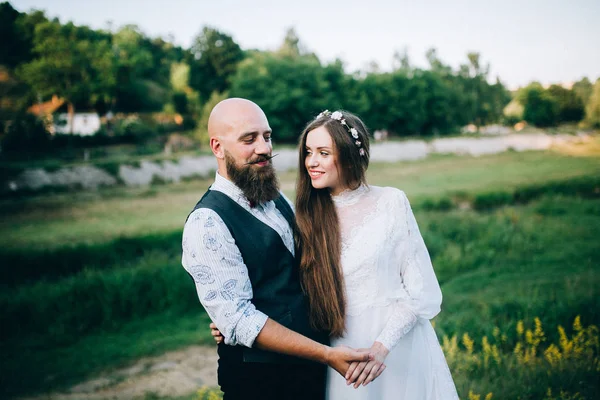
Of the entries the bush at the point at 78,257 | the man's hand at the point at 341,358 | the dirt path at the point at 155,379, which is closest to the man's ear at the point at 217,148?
the man's hand at the point at 341,358

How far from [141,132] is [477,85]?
52618 mm

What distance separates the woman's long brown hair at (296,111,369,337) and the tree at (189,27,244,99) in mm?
53071

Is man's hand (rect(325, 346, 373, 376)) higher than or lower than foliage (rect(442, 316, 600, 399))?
higher

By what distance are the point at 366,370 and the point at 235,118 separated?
1627 millimetres

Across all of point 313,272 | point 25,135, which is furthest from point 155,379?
point 25,135

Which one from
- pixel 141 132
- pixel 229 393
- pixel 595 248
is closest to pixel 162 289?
pixel 229 393

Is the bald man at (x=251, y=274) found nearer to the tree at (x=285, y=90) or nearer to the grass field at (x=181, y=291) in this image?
the grass field at (x=181, y=291)

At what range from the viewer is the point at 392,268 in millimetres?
2768

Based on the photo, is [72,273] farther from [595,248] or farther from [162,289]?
[595,248]

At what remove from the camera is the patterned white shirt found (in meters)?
2.25

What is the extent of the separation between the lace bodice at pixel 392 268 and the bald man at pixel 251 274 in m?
0.36

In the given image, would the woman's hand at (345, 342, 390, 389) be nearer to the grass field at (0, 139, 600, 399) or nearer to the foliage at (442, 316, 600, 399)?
the foliage at (442, 316, 600, 399)

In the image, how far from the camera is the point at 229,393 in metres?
2.59

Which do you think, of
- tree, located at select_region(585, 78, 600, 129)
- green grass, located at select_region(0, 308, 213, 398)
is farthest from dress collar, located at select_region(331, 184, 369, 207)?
tree, located at select_region(585, 78, 600, 129)
